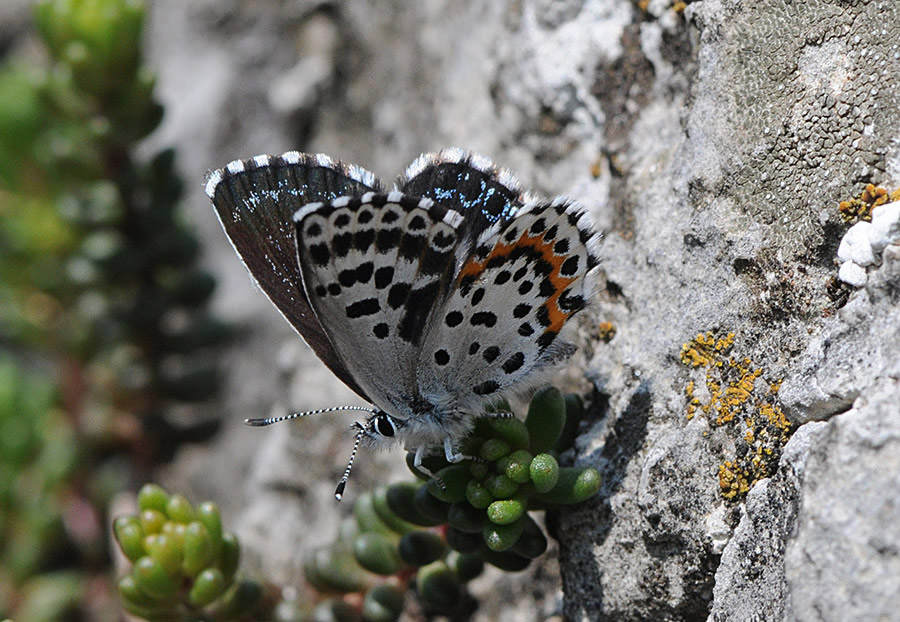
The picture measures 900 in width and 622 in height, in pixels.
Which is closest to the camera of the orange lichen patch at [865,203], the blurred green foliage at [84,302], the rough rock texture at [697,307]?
the rough rock texture at [697,307]

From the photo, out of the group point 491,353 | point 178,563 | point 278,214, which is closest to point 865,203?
point 491,353

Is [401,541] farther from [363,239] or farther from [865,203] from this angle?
[865,203]

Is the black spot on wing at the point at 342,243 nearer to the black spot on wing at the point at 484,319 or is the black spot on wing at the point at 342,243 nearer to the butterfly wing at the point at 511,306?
the butterfly wing at the point at 511,306

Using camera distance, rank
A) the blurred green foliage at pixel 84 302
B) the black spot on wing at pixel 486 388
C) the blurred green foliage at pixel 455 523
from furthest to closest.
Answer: the blurred green foliage at pixel 84 302
the black spot on wing at pixel 486 388
the blurred green foliage at pixel 455 523

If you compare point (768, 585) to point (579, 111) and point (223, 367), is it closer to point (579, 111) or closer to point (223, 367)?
point (579, 111)

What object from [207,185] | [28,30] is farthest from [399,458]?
[28,30]

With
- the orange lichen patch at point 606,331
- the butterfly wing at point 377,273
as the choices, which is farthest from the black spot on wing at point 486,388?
the orange lichen patch at point 606,331

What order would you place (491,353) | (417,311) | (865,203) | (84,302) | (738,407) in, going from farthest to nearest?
(84,302) → (491,353) → (417,311) → (738,407) → (865,203)
